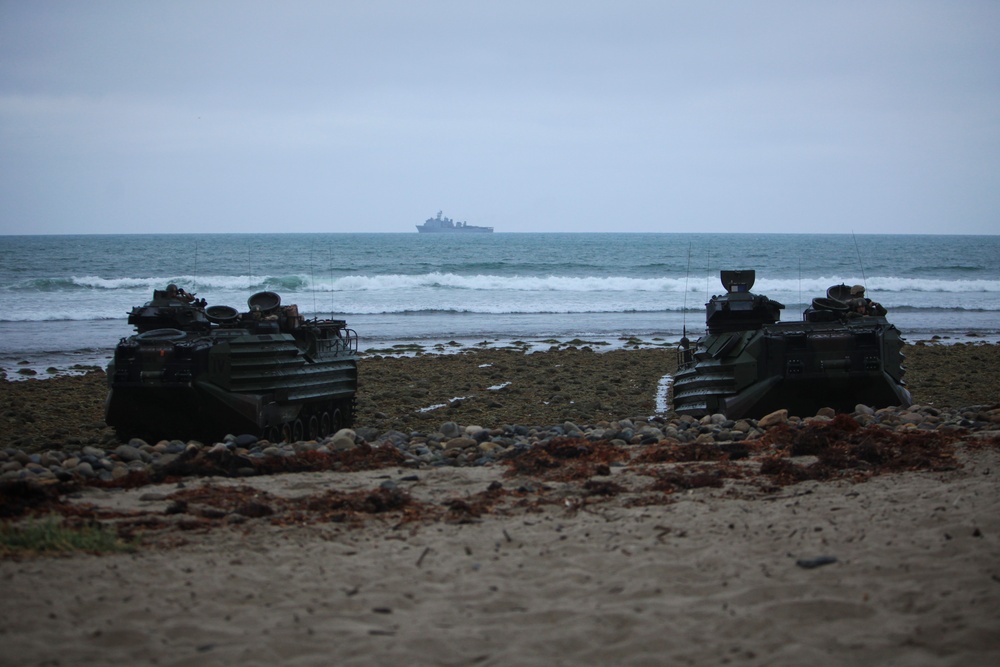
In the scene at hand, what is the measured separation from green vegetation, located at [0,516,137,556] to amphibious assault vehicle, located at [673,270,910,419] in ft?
29.3

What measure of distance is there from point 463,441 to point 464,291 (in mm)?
42886

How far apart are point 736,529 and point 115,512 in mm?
4722

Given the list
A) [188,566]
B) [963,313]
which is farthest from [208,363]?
[963,313]

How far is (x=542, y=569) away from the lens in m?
6.63

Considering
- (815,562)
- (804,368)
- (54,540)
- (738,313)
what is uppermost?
(738,313)

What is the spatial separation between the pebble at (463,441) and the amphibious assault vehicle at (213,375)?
63 cm

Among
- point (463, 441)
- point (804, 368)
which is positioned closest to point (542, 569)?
point (463, 441)

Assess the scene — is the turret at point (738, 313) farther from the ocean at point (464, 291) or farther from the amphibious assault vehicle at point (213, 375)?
the ocean at point (464, 291)

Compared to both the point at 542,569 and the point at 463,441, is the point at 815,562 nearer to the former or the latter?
the point at 542,569

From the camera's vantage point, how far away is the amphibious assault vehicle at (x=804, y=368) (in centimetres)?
1391

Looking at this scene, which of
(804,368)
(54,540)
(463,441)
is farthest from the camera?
(804,368)

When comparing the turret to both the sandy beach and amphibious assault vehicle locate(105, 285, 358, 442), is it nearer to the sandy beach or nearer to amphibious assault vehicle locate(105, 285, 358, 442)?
amphibious assault vehicle locate(105, 285, 358, 442)

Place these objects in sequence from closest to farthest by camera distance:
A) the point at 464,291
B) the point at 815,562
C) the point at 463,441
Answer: the point at 815,562 < the point at 463,441 < the point at 464,291

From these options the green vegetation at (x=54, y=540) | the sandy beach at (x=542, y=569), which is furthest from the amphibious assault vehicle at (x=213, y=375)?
the green vegetation at (x=54, y=540)
